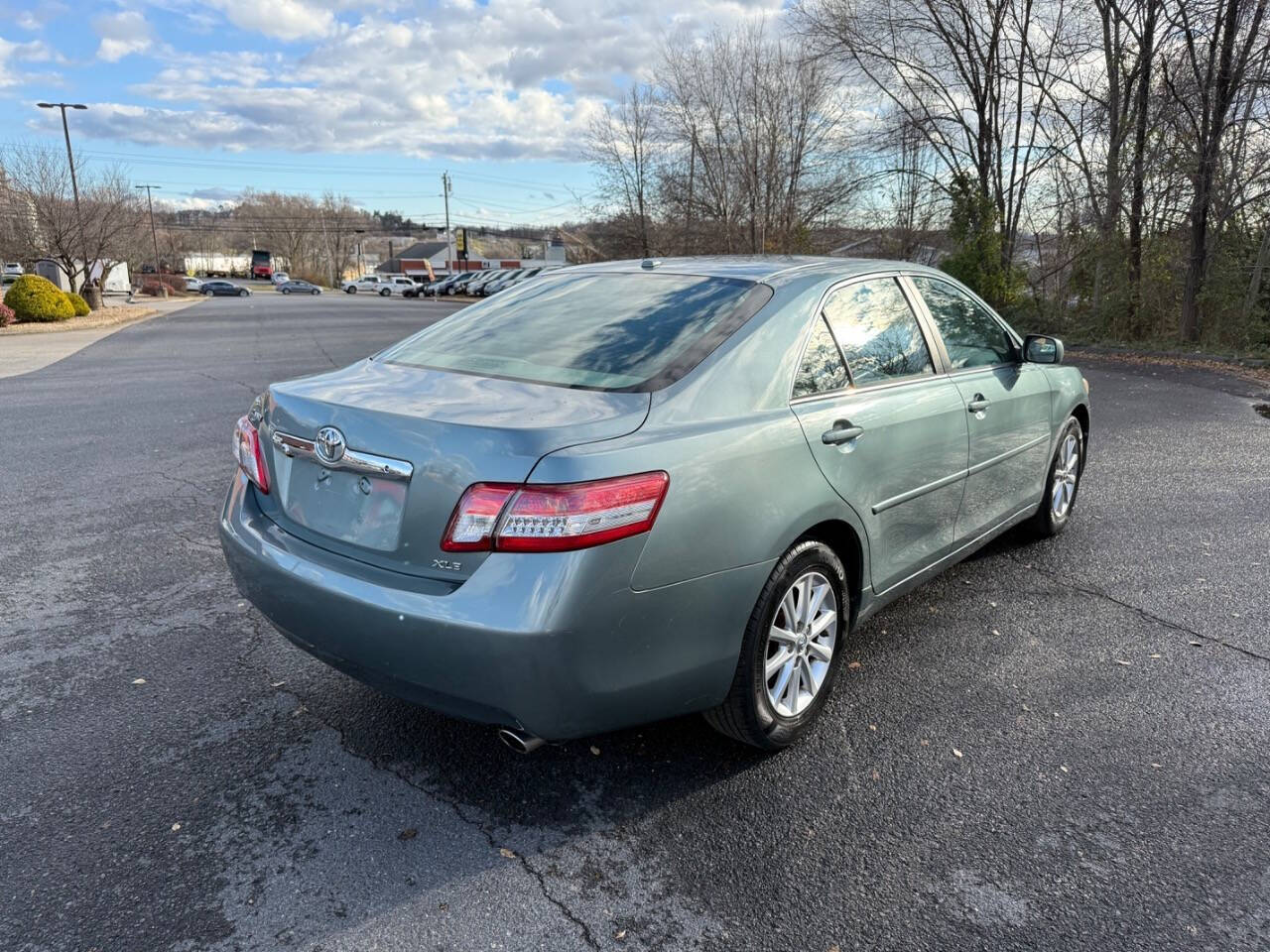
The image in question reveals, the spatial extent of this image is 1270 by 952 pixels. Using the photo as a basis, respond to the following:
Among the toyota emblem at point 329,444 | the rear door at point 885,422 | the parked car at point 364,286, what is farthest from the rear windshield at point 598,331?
the parked car at point 364,286

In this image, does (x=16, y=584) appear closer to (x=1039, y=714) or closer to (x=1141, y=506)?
(x=1039, y=714)

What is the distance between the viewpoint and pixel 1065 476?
5.14 metres

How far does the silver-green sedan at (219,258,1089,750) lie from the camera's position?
2271 mm

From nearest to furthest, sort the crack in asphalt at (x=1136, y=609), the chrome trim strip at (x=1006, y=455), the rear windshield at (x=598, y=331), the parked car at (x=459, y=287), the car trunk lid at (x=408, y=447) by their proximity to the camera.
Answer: the car trunk lid at (x=408, y=447) → the rear windshield at (x=598, y=331) → the crack in asphalt at (x=1136, y=609) → the chrome trim strip at (x=1006, y=455) → the parked car at (x=459, y=287)

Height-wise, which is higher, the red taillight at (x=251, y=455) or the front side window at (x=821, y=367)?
the front side window at (x=821, y=367)

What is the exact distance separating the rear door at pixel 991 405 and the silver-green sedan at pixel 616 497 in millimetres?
254

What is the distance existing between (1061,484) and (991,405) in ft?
4.74

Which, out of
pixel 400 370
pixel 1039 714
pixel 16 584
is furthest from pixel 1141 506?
pixel 16 584

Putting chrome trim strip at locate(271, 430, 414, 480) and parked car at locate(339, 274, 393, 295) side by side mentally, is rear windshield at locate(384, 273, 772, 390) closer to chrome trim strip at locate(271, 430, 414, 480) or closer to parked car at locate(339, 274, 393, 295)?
chrome trim strip at locate(271, 430, 414, 480)

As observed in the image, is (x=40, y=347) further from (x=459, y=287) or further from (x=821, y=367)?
(x=459, y=287)

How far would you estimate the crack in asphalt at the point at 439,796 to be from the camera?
2215 millimetres

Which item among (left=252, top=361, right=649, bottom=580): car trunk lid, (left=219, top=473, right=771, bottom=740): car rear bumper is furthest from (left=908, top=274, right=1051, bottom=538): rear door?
(left=252, top=361, right=649, bottom=580): car trunk lid

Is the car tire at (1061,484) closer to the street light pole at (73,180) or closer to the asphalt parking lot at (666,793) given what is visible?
the asphalt parking lot at (666,793)

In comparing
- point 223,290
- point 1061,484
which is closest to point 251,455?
point 1061,484
